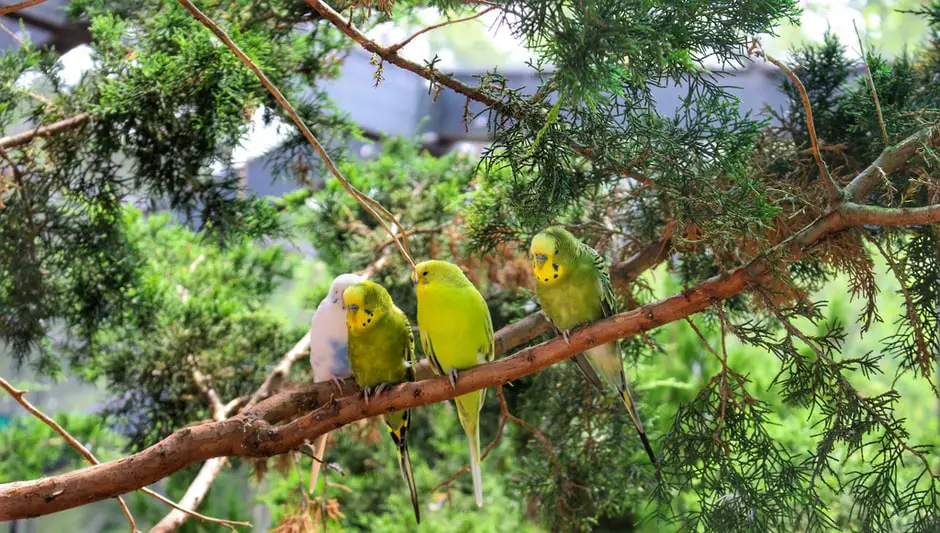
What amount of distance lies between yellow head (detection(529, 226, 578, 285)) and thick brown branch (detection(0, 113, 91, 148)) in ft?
2.96

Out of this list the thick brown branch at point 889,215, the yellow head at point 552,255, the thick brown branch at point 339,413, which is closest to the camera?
the thick brown branch at point 889,215

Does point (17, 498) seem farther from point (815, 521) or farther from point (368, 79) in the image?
point (368, 79)

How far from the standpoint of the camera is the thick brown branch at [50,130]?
134 cm

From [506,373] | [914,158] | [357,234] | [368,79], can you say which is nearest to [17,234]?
[357,234]

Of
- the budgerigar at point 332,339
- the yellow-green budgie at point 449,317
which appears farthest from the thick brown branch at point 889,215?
the budgerigar at point 332,339

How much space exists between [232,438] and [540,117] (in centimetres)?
62

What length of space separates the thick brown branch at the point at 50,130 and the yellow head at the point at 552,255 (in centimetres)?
90

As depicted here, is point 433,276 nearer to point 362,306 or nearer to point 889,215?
point 362,306

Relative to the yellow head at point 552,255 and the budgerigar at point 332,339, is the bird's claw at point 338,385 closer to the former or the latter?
the budgerigar at point 332,339

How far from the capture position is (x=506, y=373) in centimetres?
99

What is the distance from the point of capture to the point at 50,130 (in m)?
1.36

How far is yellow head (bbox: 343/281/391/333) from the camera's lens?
1.17 metres

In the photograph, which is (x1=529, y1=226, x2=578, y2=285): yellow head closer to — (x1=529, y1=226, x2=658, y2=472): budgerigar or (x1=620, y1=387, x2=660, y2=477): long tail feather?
(x1=529, y1=226, x2=658, y2=472): budgerigar

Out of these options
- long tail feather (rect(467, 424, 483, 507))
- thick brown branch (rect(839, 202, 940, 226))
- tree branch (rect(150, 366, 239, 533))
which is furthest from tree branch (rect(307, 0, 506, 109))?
tree branch (rect(150, 366, 239, 533))
